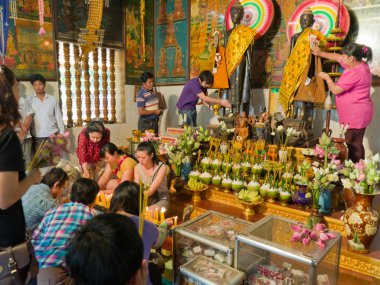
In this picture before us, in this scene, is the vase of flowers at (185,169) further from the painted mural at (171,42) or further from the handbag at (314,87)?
the painted mural at (171,42)

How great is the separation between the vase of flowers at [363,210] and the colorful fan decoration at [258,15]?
3.23m

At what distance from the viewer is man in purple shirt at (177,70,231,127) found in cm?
451

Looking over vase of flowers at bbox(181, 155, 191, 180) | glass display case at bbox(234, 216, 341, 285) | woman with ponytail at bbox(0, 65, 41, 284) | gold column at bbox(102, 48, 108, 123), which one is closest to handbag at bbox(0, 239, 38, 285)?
woman with ponytail at bbox(0, 65, 41, 284)

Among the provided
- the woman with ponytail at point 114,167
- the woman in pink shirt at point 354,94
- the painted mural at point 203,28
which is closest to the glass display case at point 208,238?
the woman with ponytail at point 114,167

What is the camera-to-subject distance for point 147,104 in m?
5.71

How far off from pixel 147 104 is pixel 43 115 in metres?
1.80

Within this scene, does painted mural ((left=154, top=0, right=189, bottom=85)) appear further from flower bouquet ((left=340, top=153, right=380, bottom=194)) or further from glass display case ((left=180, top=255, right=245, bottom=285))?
glass display case ((left=180, top=255, right=245, bottom=285))

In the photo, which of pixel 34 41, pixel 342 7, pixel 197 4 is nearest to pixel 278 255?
pixel 342 7

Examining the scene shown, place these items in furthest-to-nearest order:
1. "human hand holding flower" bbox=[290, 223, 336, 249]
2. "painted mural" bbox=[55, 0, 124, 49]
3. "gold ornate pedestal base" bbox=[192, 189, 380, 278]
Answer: "painted mural" bbox=[55, 0, 124, 49] < "gold ornate pedestal base" bbox=[192, 189, 380, 278] < "human hand holding flower" bbox=[290, 223, 336, 249]

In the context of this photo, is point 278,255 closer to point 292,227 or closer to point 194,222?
point 292,227

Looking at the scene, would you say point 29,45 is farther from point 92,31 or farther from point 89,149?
point 89,149

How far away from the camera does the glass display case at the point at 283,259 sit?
1.64 meters

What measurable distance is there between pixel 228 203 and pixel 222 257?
60.7 inches

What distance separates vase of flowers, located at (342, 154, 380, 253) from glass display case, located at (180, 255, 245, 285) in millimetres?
1104
